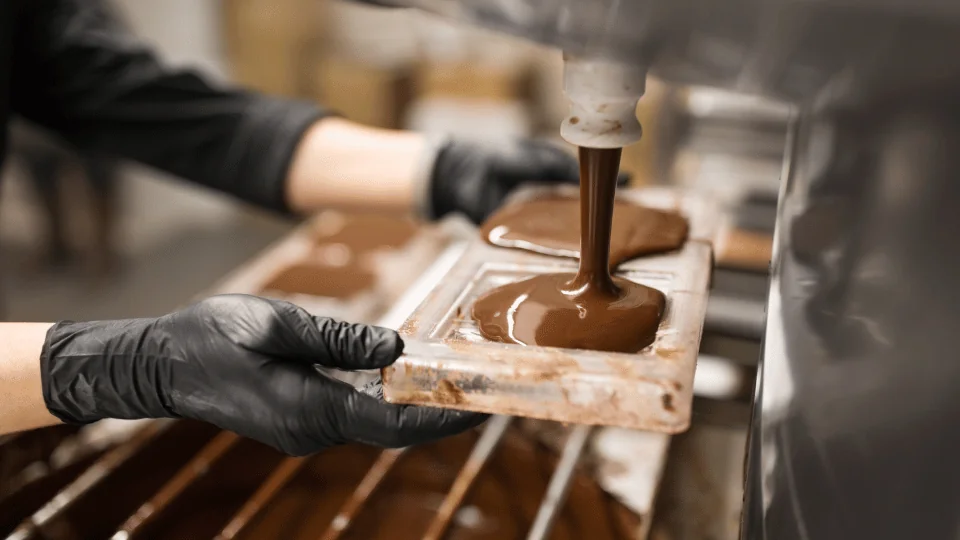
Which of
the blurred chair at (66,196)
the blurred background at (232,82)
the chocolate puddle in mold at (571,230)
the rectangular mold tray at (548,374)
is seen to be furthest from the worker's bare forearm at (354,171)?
the blurred chair at (66,196)

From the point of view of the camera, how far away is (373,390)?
0.91m

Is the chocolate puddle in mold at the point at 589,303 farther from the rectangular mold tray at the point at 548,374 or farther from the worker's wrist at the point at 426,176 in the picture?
the worker's wrist at the point at 426,176

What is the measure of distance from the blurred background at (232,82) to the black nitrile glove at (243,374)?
2.59 metres

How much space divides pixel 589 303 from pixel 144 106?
1190 millimetres

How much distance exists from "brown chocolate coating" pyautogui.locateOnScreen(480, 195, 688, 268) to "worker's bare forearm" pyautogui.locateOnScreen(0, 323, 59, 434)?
0.61 metres

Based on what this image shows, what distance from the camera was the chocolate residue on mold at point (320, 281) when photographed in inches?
61.9

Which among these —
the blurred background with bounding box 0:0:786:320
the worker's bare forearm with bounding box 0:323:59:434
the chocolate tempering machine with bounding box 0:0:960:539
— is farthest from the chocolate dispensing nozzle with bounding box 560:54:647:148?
the blurred background with bounding box 0:0:786:320

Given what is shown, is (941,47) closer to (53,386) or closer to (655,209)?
(655,209)

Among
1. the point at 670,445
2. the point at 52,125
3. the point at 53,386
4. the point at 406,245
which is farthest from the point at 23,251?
the point at 670,445

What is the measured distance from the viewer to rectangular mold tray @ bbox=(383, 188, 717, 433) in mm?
736

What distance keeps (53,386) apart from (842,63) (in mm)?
904

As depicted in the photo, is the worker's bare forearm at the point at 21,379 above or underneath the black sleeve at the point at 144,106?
underneath

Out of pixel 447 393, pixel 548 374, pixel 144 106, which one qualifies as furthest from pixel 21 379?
pixel 144 106

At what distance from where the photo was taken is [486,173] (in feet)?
5.05
